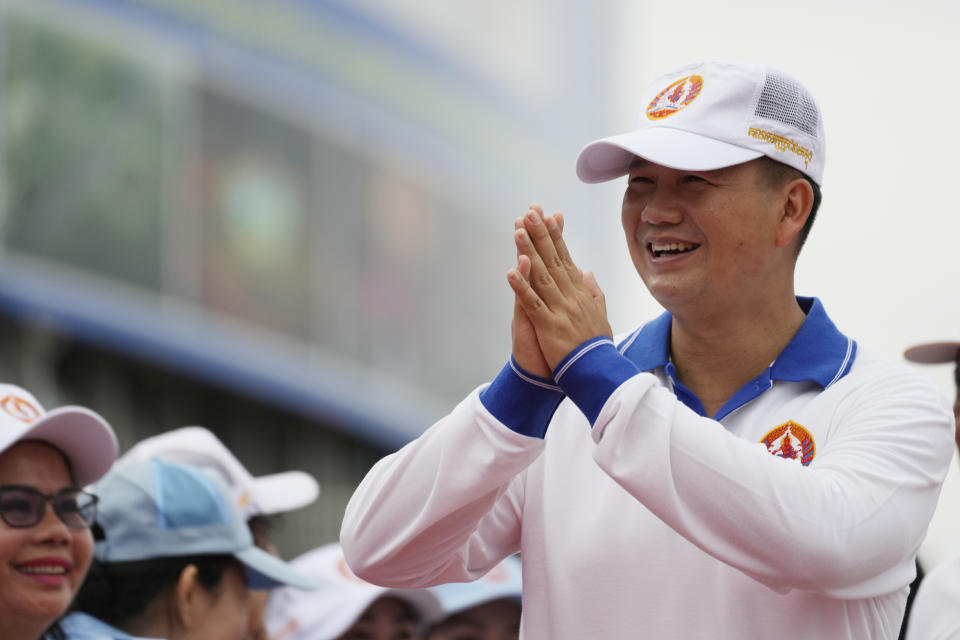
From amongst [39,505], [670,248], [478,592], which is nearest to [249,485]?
[478,592]

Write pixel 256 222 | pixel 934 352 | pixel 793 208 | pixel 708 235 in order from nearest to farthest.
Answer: pixel 708 235 → pixel 793 208 → pixel 934 352 → pixel 256 222

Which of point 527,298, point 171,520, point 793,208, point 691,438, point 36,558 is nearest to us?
point 691,438

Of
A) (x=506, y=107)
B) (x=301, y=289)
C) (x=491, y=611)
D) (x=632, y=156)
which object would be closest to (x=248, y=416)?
(x=301, y=289)

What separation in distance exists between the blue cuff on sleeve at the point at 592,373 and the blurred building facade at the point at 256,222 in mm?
14435

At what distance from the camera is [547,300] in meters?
2.46

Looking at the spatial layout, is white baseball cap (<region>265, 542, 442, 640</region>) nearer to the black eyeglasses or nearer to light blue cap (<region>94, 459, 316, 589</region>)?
light blue cap (<region>94, 459, 316, 589</region>)

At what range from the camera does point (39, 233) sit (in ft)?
54.5

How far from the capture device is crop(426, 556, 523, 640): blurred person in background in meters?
4.92

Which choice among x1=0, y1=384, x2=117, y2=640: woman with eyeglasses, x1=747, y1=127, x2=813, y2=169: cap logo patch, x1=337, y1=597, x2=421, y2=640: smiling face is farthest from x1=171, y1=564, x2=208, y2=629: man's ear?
x1=747, y1=127, x2=813, y2=169: cap logo patch

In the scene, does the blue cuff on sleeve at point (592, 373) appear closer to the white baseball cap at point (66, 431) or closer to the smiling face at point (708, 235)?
the smiling face at point (708, 235)

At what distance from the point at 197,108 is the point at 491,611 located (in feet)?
45.9

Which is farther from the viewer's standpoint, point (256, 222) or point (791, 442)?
point (256, 222)

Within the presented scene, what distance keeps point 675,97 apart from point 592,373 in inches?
25.4

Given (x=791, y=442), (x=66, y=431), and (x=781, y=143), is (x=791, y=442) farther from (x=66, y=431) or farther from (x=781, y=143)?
(x=66, y=431)
